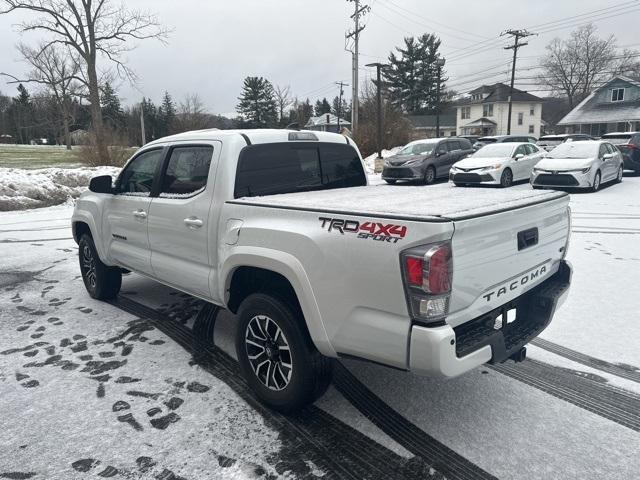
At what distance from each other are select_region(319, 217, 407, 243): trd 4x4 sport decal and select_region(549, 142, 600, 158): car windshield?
14.6 metres

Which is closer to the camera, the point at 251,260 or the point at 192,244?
the point at 251,260

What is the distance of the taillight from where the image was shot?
2279mm

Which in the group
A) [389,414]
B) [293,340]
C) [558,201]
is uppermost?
[558,201]

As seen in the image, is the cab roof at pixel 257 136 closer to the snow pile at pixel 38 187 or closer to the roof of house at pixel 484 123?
the snow pile at pixel 38 187

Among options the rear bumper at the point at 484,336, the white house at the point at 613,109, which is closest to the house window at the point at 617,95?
the white house at the point at 613,109

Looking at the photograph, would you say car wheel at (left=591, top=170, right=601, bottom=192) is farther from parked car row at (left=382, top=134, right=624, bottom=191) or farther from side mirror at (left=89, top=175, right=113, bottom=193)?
side mirror at (left=89, top=175, right=113, bottom=193)

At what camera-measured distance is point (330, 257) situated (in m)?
2.62

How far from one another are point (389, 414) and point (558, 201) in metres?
1.85

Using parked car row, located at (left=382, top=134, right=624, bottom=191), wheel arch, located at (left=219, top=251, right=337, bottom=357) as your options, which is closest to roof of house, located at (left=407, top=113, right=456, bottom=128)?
parked car row, located at (left=382, top=134, right=624, bottom=191)

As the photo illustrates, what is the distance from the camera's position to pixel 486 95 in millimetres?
75812

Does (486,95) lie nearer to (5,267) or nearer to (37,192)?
(37,192)

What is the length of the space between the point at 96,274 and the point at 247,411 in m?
3.17

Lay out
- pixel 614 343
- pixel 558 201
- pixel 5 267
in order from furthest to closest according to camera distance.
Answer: pixel 5 267 < pixel 614 343 < pixel 558 201

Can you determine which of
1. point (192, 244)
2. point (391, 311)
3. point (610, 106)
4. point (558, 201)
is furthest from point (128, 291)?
point (610, 106)
